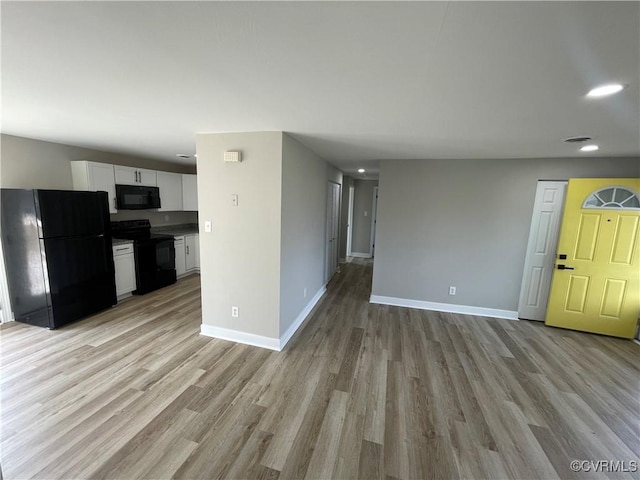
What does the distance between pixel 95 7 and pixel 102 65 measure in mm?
517

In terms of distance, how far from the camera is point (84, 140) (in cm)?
331

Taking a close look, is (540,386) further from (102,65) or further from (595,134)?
(102,65)

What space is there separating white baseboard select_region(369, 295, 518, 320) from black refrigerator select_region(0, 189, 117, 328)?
4.10m

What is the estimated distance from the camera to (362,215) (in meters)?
7.63

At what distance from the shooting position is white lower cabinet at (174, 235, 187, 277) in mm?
5141

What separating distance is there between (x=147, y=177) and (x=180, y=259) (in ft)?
5.36

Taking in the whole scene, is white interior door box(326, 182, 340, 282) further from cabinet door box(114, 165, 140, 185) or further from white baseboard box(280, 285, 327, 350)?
cabinet door box(114, 165, 140, 185)

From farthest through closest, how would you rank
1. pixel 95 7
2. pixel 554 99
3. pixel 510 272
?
pixel 510 272, pixel 554 99, pixel 95 7

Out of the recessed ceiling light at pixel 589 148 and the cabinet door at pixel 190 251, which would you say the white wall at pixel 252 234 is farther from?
the recessed ceiling light at pixel 589 148

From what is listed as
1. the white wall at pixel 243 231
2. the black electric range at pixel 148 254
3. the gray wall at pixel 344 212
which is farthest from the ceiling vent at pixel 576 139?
the black electric range at pixel 148 254

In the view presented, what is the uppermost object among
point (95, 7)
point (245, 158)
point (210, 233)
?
point (95, 7)

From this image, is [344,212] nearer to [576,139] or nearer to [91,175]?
[576,139]

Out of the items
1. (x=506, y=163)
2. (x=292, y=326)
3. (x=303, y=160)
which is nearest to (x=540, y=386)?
(x=292, y=326)

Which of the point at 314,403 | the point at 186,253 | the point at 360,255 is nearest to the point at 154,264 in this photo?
the point at 186,253
